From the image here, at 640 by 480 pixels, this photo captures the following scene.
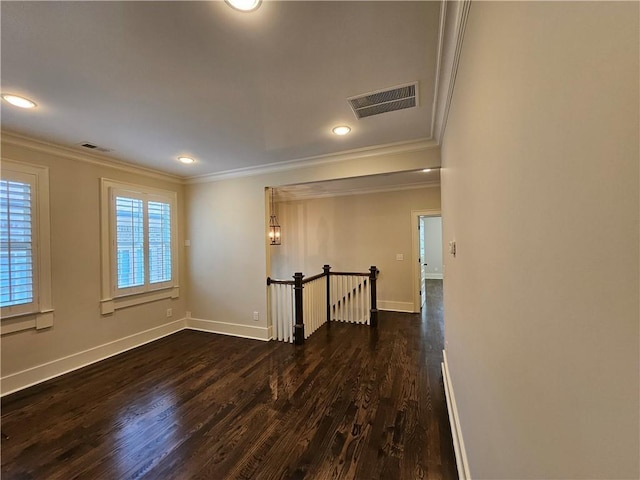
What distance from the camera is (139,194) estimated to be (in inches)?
148

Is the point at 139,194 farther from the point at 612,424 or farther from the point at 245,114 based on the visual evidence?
the point at 612,424

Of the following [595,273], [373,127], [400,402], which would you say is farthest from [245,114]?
[400,402]

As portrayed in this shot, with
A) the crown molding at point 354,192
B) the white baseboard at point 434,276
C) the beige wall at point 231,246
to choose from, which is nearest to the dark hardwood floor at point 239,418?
the beige wall at point 231,246

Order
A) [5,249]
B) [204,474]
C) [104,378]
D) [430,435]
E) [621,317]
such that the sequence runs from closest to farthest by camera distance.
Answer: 1. [621,317]
2. [204,474]
3. [430,435]
4. [5,249]
5. [104,378]

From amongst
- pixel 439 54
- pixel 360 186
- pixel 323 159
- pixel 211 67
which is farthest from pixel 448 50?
pixel 360 186

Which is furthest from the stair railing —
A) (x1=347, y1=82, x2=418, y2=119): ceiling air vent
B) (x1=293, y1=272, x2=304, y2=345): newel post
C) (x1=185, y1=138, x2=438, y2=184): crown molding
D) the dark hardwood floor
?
(x1=347, y1=82, x2=418, y2=119): ceiling air vent

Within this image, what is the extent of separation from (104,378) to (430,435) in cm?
328

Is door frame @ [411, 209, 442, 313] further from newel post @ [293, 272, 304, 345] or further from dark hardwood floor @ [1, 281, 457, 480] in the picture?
newel post @ [293, 272, 304, 345]

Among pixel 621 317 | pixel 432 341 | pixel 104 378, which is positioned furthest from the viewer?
pixel 432 341

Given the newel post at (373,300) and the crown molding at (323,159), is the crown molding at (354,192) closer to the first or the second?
the crown molding at (323,159)

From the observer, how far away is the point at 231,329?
13.5ft

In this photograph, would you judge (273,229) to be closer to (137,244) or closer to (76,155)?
(137,244)

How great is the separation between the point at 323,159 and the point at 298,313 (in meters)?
2.13

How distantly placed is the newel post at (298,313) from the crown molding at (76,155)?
2650 millimetres
